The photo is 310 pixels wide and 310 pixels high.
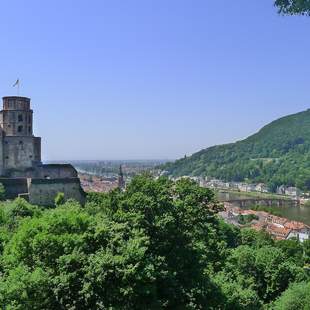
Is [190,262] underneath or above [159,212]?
underneath

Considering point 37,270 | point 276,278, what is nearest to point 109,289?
point 37,270

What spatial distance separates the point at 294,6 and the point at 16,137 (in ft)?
127

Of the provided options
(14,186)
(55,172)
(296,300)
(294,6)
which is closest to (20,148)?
(55,172)

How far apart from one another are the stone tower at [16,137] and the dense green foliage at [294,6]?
1505 inches

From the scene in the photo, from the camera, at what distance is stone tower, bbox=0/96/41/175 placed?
42500mm

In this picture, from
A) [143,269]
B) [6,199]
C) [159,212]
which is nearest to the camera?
[143,269]

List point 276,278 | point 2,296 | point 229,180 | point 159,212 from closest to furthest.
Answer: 1. point 2,296
2. point 159,212
3. point 276,278
4. point 229,180

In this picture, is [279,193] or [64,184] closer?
[64,184]

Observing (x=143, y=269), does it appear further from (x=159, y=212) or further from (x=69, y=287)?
(x=159, y=212)

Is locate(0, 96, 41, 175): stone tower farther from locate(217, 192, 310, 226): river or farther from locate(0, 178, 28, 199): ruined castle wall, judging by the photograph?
locate(217, 192, 310, 226): river

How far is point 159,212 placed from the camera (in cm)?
1700

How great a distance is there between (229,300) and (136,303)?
541cm

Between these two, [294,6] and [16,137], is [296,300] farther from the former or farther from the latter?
[16,137]

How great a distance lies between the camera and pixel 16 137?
4272 cm
